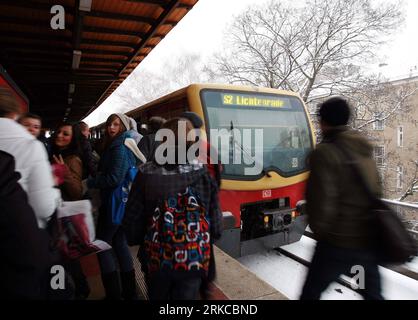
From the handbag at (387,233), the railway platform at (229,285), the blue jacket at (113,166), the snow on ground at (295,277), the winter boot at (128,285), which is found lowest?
the snow on ground at (295,277)

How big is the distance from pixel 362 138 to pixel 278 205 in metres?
2.74

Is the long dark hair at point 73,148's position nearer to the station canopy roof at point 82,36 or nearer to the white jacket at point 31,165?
the white jacket at point 31,165

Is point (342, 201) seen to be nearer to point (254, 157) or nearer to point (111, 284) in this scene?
point (111, 284)

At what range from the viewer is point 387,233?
1.83 meters

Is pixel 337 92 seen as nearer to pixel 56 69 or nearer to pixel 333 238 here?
pixel 56 69

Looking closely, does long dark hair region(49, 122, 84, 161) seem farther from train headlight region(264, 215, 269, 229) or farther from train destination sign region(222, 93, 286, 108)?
train headlight region(264, 215, 269, 229)

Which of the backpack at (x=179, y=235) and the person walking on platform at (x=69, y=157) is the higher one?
the person walking on platform at (x=69, y=157)

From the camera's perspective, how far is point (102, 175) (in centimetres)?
259

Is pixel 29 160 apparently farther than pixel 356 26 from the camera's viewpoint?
No

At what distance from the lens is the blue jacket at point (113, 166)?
252 cm

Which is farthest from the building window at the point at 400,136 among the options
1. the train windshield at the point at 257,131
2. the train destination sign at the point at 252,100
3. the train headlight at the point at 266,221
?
the train headlight at the point at 266,221

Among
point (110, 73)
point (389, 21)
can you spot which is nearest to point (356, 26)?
point (389, 21)

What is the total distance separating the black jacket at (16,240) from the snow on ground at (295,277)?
287cm
